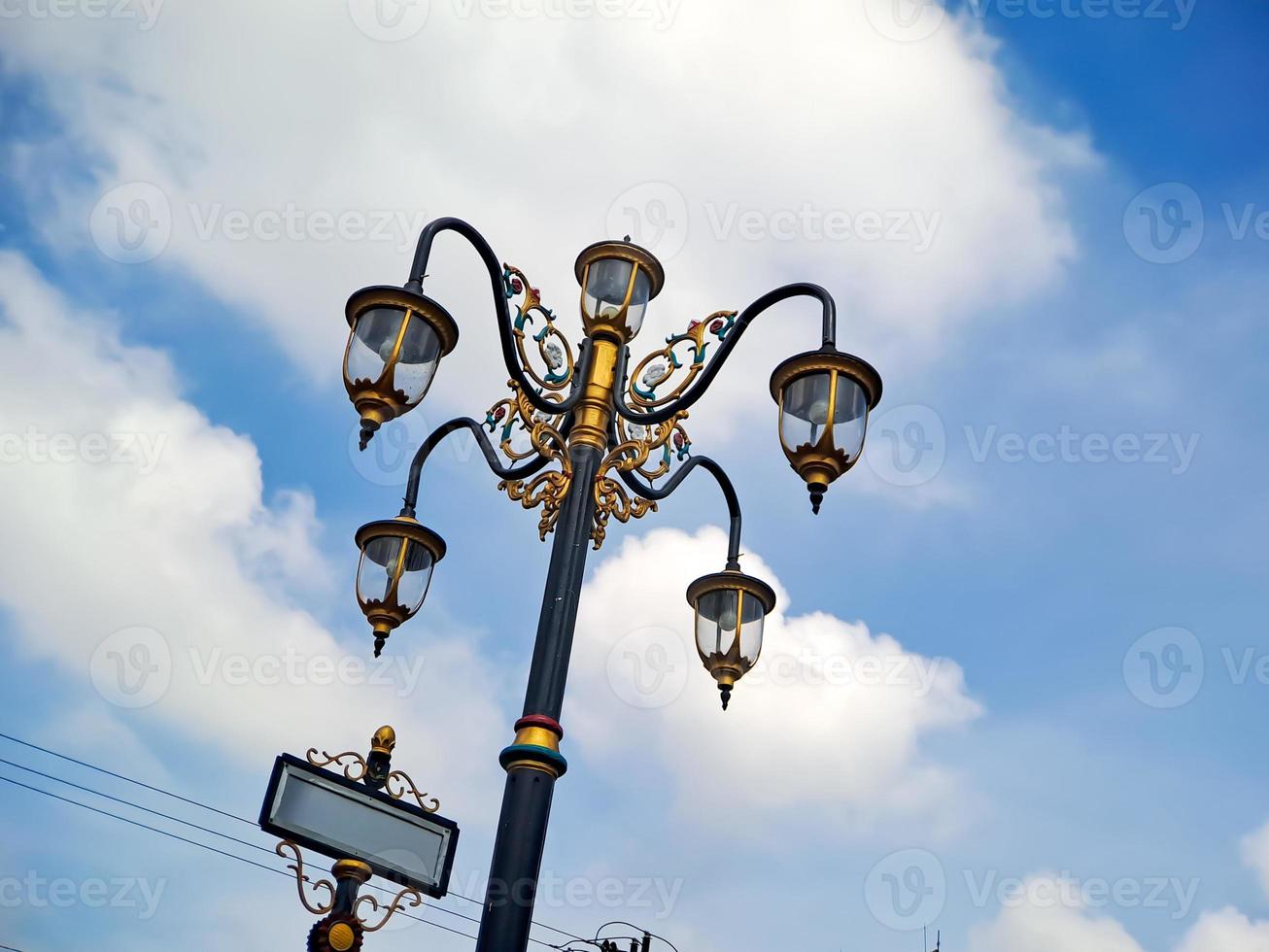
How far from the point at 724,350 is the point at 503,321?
3.86 feet

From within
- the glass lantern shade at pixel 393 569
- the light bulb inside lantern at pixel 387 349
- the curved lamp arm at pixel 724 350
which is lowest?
the glass lantern shade at pixel 393 569

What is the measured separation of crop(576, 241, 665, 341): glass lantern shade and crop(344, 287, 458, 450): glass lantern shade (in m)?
0.95

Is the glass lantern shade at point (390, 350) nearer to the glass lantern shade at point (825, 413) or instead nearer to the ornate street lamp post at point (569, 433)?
the ornate street lamp post at point (569, 433)

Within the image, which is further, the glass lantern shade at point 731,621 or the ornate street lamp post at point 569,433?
the glass lantern shade at point 731,621

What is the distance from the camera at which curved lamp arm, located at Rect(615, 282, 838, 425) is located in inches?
245

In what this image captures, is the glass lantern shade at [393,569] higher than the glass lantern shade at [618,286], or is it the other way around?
the glass lantern shade at [618,286]

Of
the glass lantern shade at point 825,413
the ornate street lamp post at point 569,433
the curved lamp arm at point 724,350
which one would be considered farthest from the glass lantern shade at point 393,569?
the glass lantern shade at point 825,413

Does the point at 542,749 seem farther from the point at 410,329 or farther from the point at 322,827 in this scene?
the point at 410,329

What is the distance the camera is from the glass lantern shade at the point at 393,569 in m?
6.52

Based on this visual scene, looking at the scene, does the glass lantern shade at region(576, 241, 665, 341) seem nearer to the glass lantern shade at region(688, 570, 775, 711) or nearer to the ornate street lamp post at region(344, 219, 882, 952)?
the ornate street lamp post at region(344, 219, 882, 952)

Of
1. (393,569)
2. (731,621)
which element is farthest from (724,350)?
(393,569)

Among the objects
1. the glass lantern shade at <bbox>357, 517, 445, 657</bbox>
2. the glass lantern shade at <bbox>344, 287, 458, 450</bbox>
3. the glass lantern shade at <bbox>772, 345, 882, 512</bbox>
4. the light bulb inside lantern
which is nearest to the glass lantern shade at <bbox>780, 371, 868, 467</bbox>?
the glass lantern shade at <bbox>772, 345, 882, 512</bbox>

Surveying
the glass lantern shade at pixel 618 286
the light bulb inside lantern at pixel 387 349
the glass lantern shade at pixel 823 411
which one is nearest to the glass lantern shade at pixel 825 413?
the glass lantern shade at pixel 823 411

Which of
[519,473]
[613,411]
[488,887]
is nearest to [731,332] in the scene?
[613,411]
